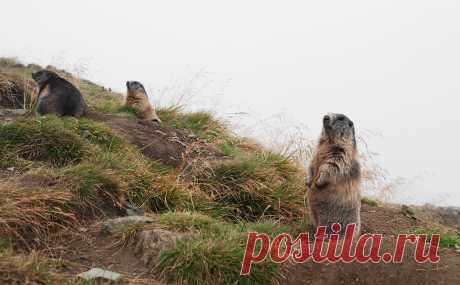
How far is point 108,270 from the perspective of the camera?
442cm

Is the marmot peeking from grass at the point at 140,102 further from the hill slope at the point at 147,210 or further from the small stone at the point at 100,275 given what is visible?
the small stone at the point at 100,275

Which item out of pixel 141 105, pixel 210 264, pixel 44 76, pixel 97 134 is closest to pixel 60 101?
pixel 44 76

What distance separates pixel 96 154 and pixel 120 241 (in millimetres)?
1724

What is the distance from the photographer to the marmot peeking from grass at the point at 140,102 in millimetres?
9758

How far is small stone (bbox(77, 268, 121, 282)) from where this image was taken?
13.3ft

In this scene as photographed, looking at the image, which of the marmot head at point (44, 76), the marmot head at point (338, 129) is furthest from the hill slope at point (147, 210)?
the marmot head at point (44, 76)

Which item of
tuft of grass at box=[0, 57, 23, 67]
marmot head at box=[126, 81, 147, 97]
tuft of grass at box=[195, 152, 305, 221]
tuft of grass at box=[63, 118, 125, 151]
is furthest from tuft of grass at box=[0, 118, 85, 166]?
tuft of grass at box=[0, 57, 23, 67]

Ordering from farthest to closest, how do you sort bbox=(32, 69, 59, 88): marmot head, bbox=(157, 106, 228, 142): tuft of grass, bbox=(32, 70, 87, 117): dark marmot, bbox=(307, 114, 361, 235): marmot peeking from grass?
bbox=(157, 106, 228, 142): tuft of grass < bbox=(32, 69, 59, 88): marmot head < bbox=(32, 70, 87, 117): dark marmot < bbox=(307, 114, 361, 235): marmot peeking from grass

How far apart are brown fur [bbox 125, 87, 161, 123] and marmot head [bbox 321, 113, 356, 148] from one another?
3.82 meters

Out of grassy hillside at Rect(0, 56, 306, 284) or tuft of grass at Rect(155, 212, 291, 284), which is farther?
grassy hillside at Rect(0, 56, 306, 284)

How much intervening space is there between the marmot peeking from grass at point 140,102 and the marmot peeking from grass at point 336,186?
4.01 metres

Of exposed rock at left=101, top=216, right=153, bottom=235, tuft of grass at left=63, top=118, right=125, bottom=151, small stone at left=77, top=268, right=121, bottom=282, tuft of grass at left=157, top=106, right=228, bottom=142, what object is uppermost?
tuft of grass at left=157, top=106, right=228, bottom=142

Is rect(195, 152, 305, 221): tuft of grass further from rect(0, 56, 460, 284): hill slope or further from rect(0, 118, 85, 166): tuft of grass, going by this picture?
rect(0, 118, 85, 166): tuft of grass

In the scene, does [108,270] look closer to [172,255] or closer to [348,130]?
[172,255]
